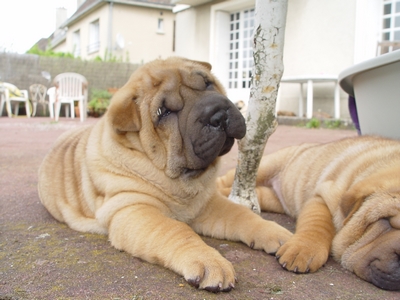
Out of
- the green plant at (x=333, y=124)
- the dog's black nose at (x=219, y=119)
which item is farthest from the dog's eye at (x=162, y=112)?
the green plant at (x=333, y=124)

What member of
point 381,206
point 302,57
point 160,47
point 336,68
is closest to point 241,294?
point 381,206

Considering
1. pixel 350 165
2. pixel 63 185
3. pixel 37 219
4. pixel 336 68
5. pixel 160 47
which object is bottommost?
pixel 37 219

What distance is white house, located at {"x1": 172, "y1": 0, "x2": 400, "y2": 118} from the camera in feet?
32.7

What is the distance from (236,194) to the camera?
314cm

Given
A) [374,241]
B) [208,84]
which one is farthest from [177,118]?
[374,241]

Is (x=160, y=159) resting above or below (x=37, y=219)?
above

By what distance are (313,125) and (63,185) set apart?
7.92 m

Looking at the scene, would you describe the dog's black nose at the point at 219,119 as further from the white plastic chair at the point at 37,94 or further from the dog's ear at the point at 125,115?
the white plastic chair at the point at 37,94

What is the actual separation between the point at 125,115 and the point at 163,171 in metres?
0.41

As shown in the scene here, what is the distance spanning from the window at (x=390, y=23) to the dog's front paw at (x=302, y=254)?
8763 millimetres

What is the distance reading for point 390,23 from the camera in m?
9.97

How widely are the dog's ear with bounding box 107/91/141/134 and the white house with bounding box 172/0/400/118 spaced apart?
8675 millimetres

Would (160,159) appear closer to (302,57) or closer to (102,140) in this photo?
(102,140)

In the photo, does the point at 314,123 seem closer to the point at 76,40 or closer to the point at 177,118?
the point at 177,118
